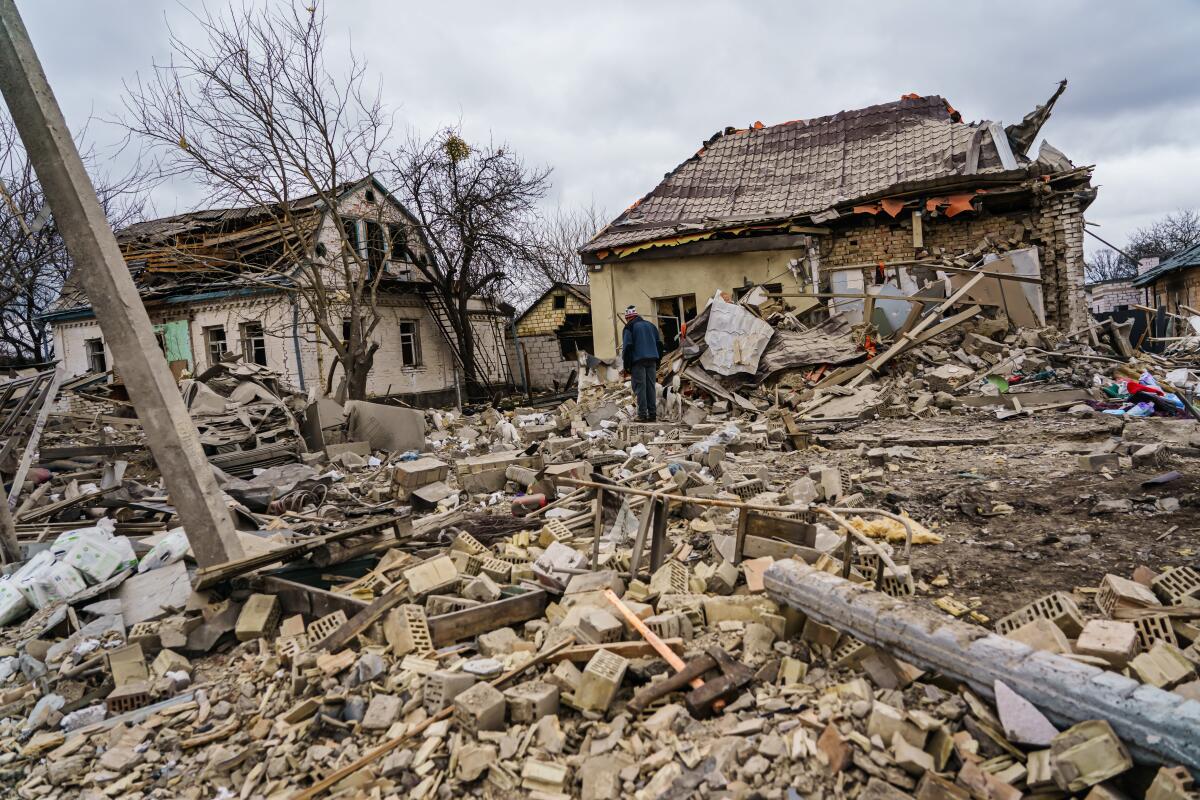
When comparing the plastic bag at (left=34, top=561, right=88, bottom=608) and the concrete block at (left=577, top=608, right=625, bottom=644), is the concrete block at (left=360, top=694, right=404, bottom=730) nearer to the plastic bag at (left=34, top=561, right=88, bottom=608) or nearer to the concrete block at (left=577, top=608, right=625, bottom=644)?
the concrete block at (left=577, top=608, right=625, bottom=644)

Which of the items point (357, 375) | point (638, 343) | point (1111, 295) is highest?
point (1111, 295)

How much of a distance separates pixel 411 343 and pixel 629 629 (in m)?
20.6

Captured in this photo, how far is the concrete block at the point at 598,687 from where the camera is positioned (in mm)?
2893

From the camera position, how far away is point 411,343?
74.8 feet

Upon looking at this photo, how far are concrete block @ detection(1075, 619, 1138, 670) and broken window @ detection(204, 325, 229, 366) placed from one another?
850 inches

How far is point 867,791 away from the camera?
2.19 metres

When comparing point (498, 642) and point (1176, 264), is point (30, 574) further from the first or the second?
point (1176, 264)

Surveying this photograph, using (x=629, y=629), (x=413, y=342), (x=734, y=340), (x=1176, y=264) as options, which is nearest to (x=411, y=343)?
(x=413, y=342)

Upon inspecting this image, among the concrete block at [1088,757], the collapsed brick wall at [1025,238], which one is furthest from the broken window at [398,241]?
the concrete block at [1088,757]

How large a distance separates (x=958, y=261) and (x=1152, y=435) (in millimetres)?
6913

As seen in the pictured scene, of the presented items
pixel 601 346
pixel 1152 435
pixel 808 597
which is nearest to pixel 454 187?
pixel 601 346

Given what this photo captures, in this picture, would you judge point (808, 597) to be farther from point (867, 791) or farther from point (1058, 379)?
point (1058, 379)

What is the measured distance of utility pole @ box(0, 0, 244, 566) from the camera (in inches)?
180

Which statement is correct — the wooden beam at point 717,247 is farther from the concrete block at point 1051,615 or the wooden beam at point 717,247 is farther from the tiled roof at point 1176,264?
the tiled roof at point 1176,264
